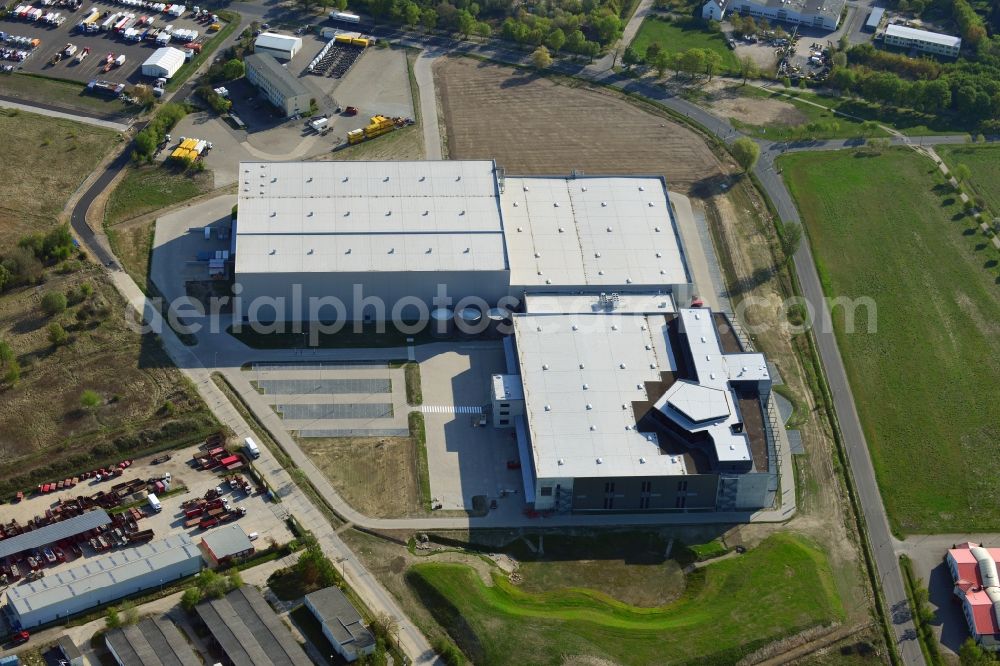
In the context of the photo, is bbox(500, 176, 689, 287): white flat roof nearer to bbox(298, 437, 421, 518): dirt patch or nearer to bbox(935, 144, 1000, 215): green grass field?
bbox(298, 437, 421, 518): dirt patch

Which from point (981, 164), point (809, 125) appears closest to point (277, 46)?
point (809, 125)

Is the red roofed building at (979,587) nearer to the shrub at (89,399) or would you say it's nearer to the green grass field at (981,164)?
the green grass field at (981,164)

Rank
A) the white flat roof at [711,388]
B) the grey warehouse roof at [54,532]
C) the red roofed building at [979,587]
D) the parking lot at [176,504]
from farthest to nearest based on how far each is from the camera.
Answer: 1. the white flat roof at [711,388]
2. the parking lot at [176,504]
3. the grey warehouse roof at [54,532]
4. the red roofed building at [979,587]

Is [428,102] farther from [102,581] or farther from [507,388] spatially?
[102,581]

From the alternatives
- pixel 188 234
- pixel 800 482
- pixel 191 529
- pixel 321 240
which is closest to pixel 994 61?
pixel 800 482

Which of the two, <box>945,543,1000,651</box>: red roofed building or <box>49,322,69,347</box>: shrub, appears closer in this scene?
<box>945,543,1000,651</box>: red roofed building

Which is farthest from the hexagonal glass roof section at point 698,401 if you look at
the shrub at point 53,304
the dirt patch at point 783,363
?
the shrub at point 53,304

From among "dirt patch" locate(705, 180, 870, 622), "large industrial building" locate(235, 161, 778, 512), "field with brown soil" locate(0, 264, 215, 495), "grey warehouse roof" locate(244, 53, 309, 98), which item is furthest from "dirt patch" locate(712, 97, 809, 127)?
"field with brown soil" locate(0, 264, 215, 495)

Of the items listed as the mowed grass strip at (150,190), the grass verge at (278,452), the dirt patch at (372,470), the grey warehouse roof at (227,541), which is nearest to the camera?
the grey warehouse roof at (227,541)
